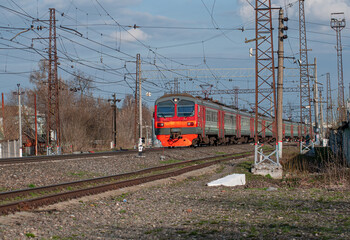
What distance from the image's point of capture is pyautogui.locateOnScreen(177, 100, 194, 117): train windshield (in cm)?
2848

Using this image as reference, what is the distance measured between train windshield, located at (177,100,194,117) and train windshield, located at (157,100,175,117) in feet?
1.36

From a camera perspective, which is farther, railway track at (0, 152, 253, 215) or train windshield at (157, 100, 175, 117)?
train windshield at (157, 100, 175, 117)

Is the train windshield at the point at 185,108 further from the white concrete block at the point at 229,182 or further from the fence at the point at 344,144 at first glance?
the white concrete block at the point at 229,182

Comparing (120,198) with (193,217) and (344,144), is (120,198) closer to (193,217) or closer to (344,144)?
(193,217)

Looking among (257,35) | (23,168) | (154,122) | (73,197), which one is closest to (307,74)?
(154,122)

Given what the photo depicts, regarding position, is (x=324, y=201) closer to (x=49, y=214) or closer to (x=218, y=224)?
(x=218, y=224)

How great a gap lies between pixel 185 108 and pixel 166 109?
126 cm

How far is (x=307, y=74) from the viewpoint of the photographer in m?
38.2

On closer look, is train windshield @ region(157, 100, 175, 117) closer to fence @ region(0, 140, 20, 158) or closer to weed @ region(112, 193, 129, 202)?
weed @ region(112, 193, 129, 202)

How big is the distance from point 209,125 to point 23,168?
57.8ft

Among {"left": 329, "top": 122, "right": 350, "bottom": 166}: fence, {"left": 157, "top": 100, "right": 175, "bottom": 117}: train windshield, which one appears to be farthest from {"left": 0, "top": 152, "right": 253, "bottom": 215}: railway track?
{"left": 157, "top": 100, "right": 175, "bottom": 117}: train windshield

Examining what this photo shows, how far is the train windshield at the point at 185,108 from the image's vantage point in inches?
1121

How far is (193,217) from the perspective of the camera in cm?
816

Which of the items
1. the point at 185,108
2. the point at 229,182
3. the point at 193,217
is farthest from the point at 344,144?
the point at 193,217
